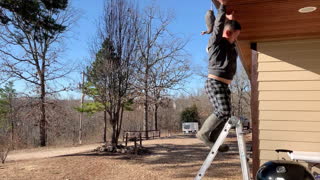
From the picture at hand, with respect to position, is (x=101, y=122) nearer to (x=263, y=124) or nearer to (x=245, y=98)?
Result: (x=245, y=98)

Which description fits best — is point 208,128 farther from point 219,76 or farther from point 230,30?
point 230,30

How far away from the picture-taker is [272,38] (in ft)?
14.1

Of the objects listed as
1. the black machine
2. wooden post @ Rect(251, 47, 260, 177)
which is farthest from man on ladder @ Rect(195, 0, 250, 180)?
wooden post @ Rect(251, 47, 260, 177)

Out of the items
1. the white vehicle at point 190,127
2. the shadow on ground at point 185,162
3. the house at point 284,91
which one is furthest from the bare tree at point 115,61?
the white vehicle at point 190,127

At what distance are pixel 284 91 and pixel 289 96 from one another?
10cm

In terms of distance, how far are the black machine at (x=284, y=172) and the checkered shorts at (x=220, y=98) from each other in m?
0.54

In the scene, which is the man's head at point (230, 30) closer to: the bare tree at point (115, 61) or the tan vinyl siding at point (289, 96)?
the tan vinyl siding at point (289, 96)

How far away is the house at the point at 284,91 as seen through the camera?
13.7 ft

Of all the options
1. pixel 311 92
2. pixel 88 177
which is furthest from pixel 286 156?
pixel 88 177

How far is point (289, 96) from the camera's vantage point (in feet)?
14.1

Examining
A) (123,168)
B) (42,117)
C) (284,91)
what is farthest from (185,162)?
(42,117)

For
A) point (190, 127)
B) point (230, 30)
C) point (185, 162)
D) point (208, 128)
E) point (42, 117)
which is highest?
point (230, 30)

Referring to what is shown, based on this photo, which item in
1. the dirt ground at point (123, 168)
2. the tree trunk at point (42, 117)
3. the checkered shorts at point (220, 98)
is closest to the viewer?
the checkered shorts at point (220, 98)

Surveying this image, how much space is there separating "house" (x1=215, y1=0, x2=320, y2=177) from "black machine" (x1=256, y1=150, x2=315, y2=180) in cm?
195
